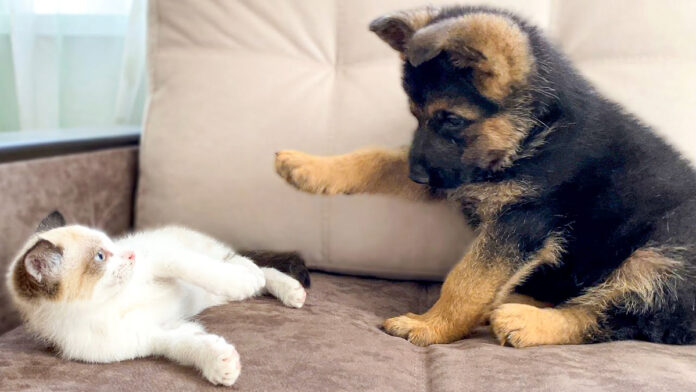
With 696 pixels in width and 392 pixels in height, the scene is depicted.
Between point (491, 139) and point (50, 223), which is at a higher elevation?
point (491, 139)

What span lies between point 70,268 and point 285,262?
2.16 ft

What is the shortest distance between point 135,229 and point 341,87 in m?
0.87

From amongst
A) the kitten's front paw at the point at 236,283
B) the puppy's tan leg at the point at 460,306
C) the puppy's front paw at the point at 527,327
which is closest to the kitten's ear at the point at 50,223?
the kitten's front paw at the point at 236,283

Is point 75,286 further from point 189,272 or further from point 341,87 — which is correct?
point 341,87

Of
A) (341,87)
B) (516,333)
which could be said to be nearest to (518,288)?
(516,333)

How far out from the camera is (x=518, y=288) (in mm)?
1740

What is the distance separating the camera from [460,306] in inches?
62.3

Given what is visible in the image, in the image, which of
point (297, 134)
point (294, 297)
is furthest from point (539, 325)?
point (297, 134)

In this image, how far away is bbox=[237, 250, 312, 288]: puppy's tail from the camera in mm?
1879

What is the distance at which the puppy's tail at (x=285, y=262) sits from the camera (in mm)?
1879

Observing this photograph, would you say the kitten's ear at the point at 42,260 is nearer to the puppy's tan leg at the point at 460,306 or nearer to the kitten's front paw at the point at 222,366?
the kitten's front paw at the point at 222,366

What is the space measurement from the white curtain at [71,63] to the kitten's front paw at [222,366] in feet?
6.13

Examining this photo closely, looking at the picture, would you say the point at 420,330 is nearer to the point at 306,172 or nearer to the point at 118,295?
the point at 306,172

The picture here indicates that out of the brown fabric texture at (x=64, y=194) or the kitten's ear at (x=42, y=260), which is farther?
the brown fabric texture at (x=64, y=194)
